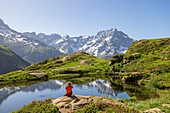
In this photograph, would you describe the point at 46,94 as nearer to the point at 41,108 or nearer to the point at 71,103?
the point at 71,103

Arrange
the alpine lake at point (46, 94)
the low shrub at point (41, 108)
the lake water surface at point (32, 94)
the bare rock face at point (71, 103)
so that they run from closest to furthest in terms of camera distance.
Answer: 1. the low shrub at point (41, 108)
2. the bare rock face at point (71, 103)
3. the lake water surface at point (32, 94)
4. the alpine lake at point (46, 94)

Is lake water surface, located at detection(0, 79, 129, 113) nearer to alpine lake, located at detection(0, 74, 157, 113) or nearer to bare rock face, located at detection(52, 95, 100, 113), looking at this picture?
alpine lake, located at detection(0, 74, 157, 113)

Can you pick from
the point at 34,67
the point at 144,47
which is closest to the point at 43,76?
the point at 34,67

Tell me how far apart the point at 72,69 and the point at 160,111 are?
143 metres

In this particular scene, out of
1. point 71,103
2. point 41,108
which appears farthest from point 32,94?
point 41,108

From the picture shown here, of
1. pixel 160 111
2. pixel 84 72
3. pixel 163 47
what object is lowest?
pixel 160 111

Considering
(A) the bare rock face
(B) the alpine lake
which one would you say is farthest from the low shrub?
(B) the alpine lake

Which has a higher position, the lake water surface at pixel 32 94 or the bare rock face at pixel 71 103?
the bare rock face at pixel 71 103

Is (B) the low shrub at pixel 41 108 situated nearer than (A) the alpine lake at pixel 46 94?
Yes

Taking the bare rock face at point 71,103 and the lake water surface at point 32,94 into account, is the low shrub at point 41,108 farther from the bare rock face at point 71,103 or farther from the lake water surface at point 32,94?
the lake water surface at point 32,94

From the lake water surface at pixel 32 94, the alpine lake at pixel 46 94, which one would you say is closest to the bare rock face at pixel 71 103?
the alpine lake at pixel 46 94

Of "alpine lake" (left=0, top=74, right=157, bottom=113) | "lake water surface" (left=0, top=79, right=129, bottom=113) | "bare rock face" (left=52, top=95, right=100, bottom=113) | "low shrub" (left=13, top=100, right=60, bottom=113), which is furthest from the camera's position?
"alpine lake" (left=0, top=74, right=157, bottom=113)

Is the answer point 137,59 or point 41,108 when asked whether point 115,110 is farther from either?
point 137,59

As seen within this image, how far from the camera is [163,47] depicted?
172m
